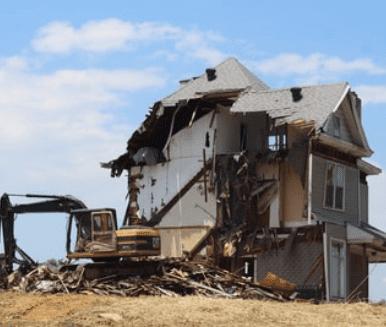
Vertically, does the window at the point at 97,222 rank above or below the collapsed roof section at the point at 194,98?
below

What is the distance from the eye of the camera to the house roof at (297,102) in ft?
141

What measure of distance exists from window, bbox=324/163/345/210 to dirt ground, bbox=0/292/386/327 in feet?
43.0

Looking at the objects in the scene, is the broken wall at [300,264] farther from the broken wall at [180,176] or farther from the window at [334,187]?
the broken wall at [180,176]

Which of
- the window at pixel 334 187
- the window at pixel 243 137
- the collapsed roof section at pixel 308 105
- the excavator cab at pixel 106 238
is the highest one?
the collapsed roof section at pixel 308 105

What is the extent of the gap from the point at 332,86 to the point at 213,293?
15.0 metres

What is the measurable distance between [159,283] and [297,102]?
43.4 feet

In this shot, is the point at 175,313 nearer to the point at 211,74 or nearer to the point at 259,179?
the point at 259,179

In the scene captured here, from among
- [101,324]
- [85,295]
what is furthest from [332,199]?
[101,324]

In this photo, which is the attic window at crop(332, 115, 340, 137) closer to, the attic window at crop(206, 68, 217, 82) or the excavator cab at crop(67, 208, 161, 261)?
→ the attic window at crop(206, 68, 217, 82)

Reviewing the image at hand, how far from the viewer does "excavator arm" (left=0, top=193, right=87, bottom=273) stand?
Result: 3756 cm

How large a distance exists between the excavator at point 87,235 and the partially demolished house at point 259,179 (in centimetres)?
694

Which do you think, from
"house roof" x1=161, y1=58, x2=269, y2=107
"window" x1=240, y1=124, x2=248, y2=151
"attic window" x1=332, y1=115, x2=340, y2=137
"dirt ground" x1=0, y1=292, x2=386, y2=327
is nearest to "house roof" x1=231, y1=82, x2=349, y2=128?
"attic window" x1=332, y1=115, x2=340, y2=137

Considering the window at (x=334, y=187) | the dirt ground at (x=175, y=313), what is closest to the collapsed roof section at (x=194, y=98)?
the window at (x=334, y=187)

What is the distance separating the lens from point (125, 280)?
3553 cm
